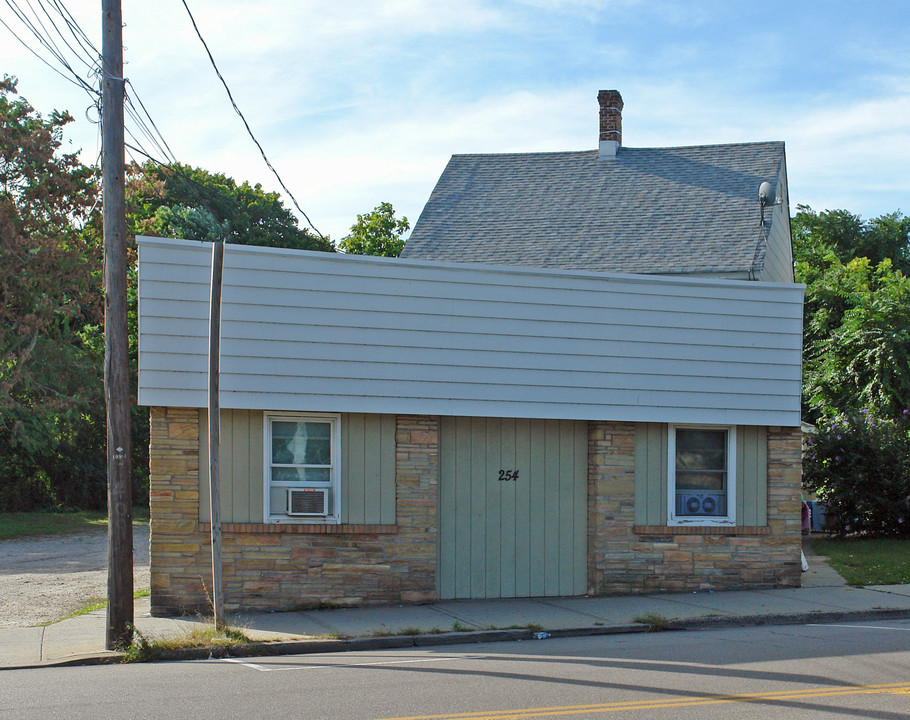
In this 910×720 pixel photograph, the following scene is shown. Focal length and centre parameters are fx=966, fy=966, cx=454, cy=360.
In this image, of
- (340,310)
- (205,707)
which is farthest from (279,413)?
(205,707)

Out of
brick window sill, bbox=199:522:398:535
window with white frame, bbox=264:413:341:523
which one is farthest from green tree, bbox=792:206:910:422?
window with white frame, bbox=264:413:341:523

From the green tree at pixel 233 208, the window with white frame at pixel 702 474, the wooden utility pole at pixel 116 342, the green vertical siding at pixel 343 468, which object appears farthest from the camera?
the green tree at pixel 233 208

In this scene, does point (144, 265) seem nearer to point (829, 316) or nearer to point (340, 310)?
point (340, 310)

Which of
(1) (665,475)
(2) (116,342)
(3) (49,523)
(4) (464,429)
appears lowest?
(3) (49,523)

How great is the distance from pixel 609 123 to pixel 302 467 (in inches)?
565

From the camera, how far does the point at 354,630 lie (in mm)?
10484

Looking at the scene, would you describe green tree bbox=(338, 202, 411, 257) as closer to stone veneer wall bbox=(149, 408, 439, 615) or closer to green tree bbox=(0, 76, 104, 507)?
green tree bbox=(0, 76, 104, 507)

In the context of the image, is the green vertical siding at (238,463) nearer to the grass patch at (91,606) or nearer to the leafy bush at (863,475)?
the grass patch at (91,606)

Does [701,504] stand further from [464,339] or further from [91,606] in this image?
[91,606]

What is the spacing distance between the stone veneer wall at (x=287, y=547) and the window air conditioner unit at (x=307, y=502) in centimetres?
18

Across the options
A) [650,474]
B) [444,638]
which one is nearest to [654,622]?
[444,638]

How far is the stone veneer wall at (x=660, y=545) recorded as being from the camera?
13086mm

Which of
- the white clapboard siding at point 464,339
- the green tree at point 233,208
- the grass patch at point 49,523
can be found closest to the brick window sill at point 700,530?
the white clapboard siding at point 464,339

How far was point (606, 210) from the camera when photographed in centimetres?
2125
